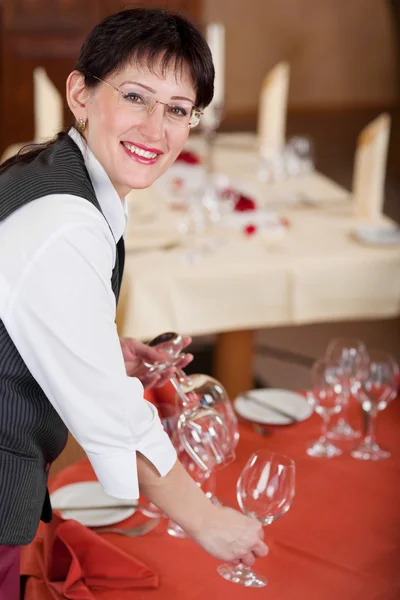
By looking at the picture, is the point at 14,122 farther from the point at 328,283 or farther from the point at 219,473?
the point at 219,473

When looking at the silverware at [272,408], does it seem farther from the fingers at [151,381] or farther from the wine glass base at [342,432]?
the fingers at [151,381]

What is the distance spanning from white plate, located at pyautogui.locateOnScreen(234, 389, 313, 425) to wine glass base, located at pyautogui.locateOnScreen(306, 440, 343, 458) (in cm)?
9

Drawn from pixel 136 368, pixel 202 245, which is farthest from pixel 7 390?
pixel 202 245

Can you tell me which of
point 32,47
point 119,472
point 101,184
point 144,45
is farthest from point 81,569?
point 32,47

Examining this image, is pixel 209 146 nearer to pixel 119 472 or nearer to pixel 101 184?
pixel 101 184

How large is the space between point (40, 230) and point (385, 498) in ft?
2.96

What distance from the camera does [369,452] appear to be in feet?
6.05

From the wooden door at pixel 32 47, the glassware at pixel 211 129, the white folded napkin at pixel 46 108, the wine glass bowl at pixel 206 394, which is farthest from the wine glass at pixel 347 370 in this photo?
the wooden door at pixel 32 47

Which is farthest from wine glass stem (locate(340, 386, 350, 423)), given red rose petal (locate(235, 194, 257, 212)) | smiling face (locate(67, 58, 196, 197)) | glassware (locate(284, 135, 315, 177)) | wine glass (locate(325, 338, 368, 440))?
glassware (locate(284, 135, 315, 177))

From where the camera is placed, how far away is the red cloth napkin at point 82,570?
1.40 m

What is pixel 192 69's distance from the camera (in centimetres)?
133

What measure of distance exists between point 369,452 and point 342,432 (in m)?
0.09

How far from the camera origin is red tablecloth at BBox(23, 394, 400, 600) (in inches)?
55.0

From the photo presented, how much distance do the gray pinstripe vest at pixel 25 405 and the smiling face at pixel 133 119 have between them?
0.16ft
